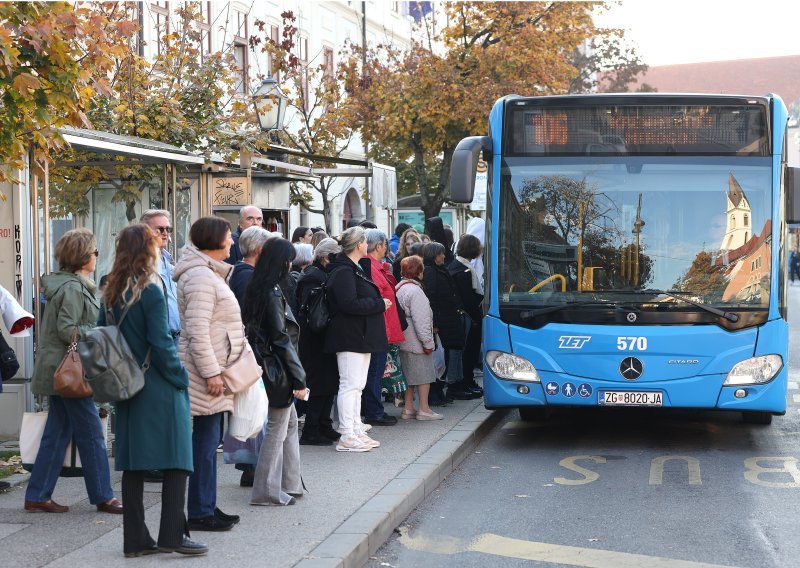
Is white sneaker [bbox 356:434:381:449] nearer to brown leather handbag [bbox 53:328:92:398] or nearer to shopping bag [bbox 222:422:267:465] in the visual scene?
shopping bag [bbox 222:422:267:465]

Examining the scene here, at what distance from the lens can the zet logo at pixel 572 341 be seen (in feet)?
32.8

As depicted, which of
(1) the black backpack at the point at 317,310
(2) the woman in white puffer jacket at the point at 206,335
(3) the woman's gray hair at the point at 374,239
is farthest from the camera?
(3) the woman's gray hair at the point at 374,239

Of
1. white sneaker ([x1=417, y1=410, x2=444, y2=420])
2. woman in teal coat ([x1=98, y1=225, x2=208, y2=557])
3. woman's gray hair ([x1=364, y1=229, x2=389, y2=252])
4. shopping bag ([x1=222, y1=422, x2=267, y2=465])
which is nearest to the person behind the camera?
woman in teal coat ([x1=98, y1=225, x2=208, y2=557])

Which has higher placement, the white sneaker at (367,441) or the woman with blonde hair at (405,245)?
the woman with blonde hair at (405,245)

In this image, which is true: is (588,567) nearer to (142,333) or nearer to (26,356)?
(142,333)

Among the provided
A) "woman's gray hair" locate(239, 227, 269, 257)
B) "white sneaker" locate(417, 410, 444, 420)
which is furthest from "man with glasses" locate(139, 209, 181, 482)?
"white sneaker" locate(417, 410, 444, 420)

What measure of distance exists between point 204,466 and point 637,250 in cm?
468

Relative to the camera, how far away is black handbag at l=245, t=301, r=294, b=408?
718cm

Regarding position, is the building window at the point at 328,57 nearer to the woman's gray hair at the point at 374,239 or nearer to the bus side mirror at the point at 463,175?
the woman's gray hair at the point at 374,239

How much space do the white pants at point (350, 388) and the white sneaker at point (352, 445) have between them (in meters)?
0.04

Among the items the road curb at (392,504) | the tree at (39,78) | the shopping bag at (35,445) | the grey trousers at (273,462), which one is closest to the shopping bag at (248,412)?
the grey trousers at (273,462)

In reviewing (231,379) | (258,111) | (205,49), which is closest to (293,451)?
(231,379)

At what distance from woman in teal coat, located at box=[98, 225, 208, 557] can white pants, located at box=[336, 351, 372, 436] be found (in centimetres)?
363

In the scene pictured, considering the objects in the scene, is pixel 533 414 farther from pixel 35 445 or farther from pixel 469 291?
pixel 35 445
